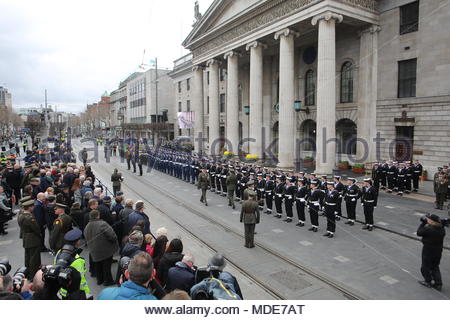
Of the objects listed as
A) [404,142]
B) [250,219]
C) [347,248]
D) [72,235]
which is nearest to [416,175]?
[404,142]

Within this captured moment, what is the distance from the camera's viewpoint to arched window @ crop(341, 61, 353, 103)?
2339cm

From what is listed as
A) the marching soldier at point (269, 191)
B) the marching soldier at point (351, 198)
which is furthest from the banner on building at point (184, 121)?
the marching soldier at point (351, 198)

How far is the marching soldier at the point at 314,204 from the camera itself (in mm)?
10570

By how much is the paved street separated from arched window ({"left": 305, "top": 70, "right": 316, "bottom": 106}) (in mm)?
13761

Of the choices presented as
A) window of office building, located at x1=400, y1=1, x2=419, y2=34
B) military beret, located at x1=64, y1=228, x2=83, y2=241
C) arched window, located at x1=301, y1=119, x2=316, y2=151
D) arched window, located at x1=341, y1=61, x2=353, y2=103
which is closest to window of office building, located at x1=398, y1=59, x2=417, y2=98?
window of office building, located at x1=400, y1=1, x2=419, y2=34

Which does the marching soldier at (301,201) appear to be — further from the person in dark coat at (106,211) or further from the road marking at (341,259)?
the person in dark coat at (106,211)

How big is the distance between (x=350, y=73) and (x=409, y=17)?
16.6 feet

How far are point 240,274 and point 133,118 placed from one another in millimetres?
77950

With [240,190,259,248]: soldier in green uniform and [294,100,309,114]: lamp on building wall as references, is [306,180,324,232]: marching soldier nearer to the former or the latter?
[240,190,259,248]: soldier in green uniform

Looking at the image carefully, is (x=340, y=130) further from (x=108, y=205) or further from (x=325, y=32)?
(x=108, y=205)

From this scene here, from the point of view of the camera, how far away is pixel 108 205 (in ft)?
27.1

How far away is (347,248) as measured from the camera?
29.5 ft

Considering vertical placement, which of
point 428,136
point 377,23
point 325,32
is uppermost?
point 377,23

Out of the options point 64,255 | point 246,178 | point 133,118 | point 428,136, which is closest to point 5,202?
point 64,255
